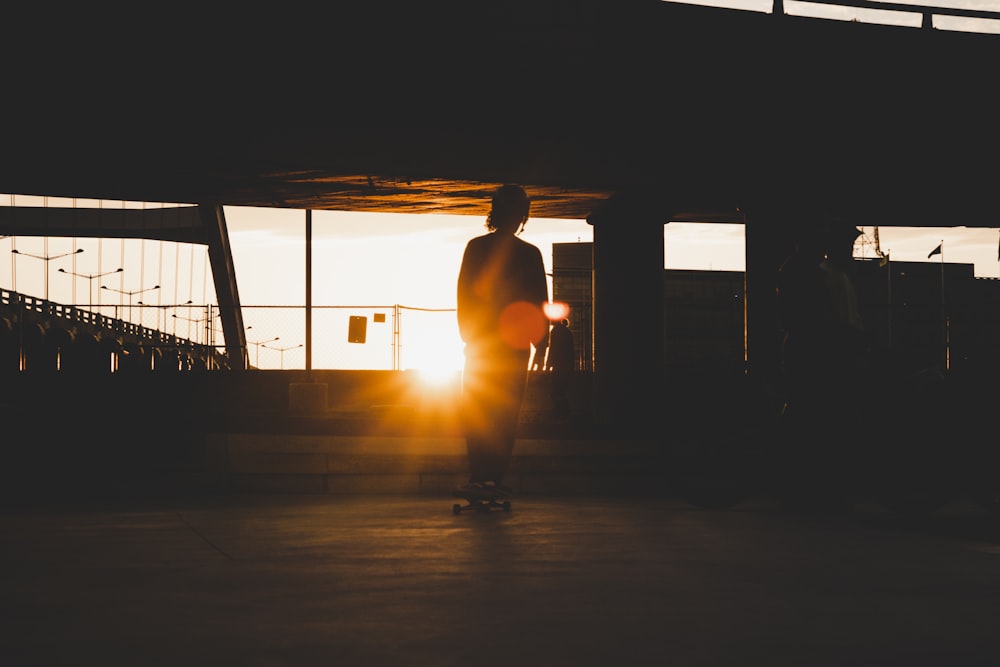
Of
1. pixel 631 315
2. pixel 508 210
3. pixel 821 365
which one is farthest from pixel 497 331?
pixel 631 315

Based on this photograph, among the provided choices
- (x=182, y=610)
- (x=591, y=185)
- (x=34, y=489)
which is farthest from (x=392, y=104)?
(x=182, y=610)

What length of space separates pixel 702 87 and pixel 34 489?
999 centimetres

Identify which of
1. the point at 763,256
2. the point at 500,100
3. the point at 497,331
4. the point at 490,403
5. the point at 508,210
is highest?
the point at 500,100

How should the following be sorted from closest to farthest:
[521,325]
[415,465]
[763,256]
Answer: [521,325] < [415,465] < [763,256]

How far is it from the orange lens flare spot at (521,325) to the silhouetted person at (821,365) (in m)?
1.54

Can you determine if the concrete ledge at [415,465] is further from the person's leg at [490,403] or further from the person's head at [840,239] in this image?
the person's head at [840,239]

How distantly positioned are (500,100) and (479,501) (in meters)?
8.68

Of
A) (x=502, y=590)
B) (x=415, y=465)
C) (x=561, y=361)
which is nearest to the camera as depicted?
(x=502, y=590)

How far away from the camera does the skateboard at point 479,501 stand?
6617 mm

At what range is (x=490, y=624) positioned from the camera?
10.8 feet

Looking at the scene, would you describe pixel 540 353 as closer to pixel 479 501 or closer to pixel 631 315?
pixel 479 501

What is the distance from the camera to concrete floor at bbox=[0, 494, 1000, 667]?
9.70ft

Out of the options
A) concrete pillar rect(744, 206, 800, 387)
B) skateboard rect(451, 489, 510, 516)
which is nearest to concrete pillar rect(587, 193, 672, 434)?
concrete pillar rect(744, 206, 800, 387)

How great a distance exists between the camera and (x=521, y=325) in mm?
6516
